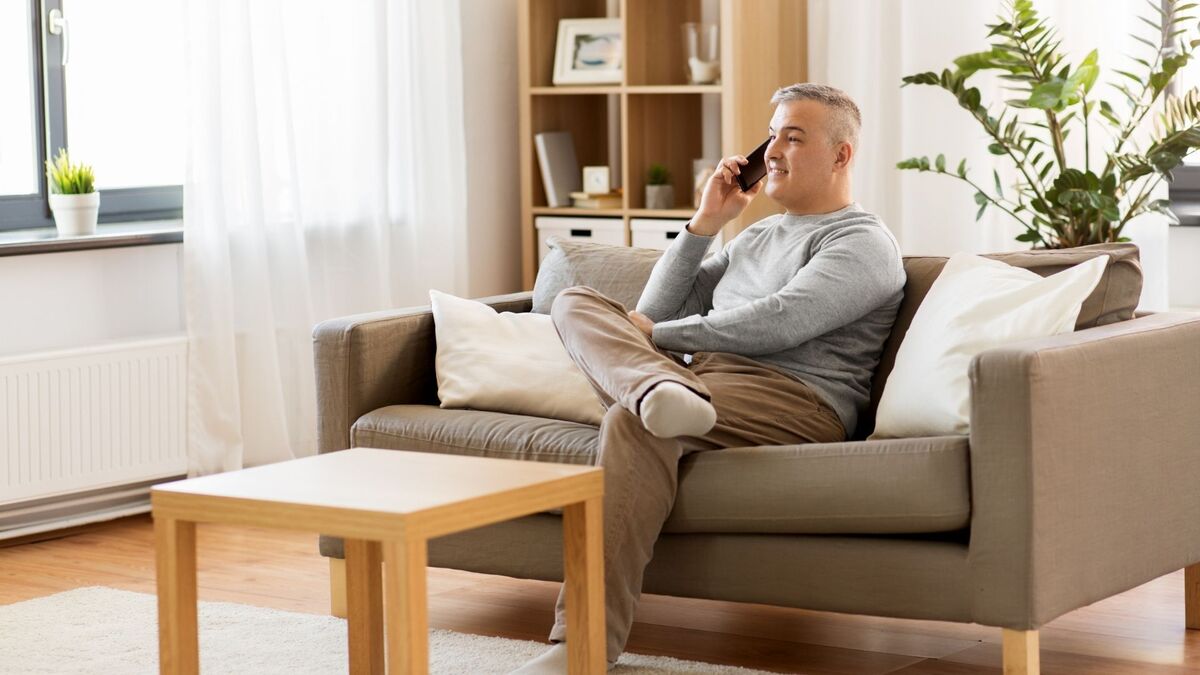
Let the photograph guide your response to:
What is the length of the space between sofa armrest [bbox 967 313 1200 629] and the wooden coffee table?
61 centimetres

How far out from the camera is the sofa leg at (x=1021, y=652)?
2.59 meters

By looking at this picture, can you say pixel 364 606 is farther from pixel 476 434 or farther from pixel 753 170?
pixel 753 170

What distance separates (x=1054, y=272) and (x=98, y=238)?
2359 mm

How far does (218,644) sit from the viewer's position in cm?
311

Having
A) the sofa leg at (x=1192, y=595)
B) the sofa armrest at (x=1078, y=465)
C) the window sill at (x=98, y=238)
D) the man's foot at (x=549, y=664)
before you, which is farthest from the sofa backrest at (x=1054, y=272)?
the window sill at (x=98, y=238)

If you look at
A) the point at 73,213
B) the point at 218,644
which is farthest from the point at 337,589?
the point at 73,213

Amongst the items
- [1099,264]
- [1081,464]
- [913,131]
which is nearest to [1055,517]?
[1081,464]

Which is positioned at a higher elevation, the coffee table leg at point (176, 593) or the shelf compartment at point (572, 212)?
the shelf compartment at point (572, 212)

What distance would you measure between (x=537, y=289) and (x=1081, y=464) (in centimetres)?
137

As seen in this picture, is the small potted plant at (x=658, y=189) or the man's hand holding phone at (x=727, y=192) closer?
the man's hand holding phone at (x=727, y=192)

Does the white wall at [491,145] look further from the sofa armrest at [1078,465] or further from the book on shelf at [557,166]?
the sofa armrest at [1078,465]

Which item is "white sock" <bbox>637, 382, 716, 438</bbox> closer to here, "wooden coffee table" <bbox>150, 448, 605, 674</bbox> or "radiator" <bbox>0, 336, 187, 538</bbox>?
"wooden coffee table" <bbox>150, 448, 605, 674</bbox>

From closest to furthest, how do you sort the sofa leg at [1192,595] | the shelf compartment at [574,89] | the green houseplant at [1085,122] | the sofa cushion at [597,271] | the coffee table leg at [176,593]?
the coffee table leg at [176,593], the sofa leg at [1192,595], the sofa cushion at [597,271], the green houseplant at [1085,122], the shelf compartment at [574,89]

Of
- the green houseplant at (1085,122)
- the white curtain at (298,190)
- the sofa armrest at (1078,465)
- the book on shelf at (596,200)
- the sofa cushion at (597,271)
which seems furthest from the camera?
the book on shelf at (596,200)
